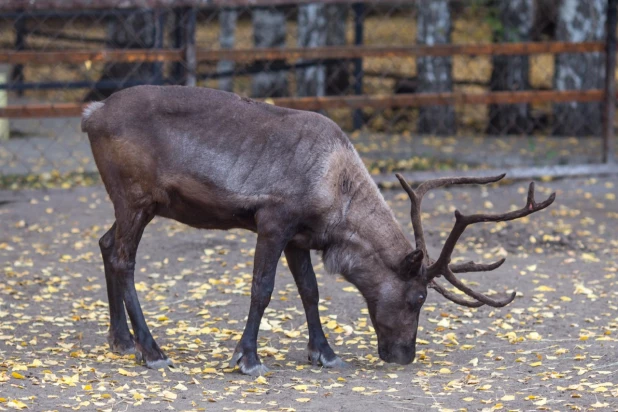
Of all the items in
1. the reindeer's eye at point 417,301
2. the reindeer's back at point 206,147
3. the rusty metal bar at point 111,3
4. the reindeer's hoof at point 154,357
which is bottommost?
the reindeer's hoof at point 154,357

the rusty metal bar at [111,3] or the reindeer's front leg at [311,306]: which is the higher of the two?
the rusty metal bar at [111,3]

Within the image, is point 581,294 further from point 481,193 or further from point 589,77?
point 589,77

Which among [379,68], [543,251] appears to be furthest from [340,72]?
[543,251]

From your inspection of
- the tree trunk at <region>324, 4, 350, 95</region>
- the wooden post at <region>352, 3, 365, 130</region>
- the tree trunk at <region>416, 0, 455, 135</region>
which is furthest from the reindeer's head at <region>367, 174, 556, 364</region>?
the tree trunk at <region>324, 4, 350, 95</region>

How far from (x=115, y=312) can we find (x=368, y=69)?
10257 mm

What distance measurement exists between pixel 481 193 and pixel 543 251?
6.90 feet

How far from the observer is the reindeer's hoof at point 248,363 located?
217 inches

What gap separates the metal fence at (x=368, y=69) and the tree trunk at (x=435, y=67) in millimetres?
18

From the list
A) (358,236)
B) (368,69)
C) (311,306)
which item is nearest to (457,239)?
(358,236)

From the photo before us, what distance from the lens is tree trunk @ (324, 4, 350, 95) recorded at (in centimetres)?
1433

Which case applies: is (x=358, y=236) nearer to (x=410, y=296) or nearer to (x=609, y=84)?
(x=410, y=296)

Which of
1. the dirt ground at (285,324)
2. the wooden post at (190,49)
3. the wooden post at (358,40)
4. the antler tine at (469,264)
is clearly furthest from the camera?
the wooden post at (358,40)

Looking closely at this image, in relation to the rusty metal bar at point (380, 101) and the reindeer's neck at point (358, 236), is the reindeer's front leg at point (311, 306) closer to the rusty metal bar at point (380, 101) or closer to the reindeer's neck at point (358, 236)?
the reindeer's neck at point (358, 236)

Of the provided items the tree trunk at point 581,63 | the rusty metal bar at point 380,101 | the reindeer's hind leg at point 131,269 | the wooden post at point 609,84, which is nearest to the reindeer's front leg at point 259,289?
the reindeer's hind leg at point 131,269
